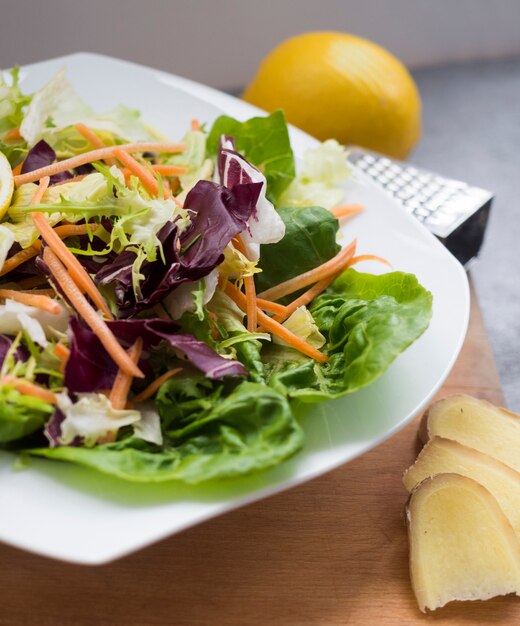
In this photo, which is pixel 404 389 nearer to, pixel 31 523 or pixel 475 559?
pixel 475 559

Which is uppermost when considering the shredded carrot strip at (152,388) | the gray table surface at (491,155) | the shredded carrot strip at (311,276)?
the shredded carrot strip at (152,388)

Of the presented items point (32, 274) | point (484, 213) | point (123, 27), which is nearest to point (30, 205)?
point (32, 274)

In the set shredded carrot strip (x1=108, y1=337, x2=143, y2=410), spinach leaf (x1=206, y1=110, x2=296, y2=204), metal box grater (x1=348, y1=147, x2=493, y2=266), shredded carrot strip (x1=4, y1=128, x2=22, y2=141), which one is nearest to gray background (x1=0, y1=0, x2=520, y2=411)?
metal box grater (x1=348, y1=147, x2=493, y2=266)

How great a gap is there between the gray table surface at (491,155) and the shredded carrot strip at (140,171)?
5.16 ft

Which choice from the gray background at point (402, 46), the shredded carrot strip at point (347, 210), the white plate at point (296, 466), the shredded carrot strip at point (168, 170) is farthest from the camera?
the gray background at point (402, 46)

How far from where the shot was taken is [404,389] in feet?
6.61

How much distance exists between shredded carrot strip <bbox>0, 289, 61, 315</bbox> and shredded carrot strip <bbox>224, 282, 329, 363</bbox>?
45 centimetres

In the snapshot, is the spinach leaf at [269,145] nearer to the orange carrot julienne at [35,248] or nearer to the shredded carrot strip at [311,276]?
the shredded carrot strip at [311,276]

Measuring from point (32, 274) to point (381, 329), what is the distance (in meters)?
0.88

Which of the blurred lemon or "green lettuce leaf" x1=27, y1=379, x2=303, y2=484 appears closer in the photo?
"green lettuce leaf" x1=27, y1=379, x2=303, y2=484

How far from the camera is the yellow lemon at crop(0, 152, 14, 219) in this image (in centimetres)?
207

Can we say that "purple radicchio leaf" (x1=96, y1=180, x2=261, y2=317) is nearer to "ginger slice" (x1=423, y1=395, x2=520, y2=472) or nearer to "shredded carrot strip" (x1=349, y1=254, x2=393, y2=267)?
"shredded carrot strip" (x1=349, y1=254, x2=393, y2=267)

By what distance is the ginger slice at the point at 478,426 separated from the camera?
2.30 m

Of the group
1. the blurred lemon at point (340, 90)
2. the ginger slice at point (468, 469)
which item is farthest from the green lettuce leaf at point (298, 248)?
the blurred lemon at point (340, 90)
